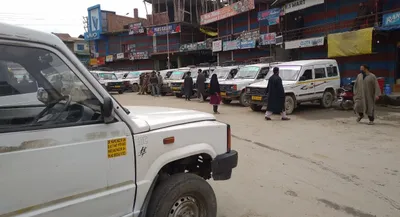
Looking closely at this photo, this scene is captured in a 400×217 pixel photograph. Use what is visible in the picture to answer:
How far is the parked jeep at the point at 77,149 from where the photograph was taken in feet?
6.00

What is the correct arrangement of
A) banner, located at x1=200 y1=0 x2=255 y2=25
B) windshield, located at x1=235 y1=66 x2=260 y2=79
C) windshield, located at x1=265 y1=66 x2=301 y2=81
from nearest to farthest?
windshield, located at x1=265 y1=66 x2=301 y2=81 → windshield, located at x1=235 y1=66 x2=260 y2=79 → banner, located at x1=200 y1=0 x2=255 y2=25

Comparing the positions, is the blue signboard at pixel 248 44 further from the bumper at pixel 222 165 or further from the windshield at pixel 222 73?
the bumper at pixel 222 165

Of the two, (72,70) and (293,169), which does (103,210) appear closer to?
(72,70)

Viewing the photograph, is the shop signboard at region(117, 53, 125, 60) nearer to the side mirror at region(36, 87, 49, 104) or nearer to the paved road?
the paved road

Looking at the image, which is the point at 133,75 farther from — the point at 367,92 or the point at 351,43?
the point at 367,92

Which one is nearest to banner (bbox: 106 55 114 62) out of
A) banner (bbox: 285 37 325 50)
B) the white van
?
banner (bbox: 285 37 325 50)

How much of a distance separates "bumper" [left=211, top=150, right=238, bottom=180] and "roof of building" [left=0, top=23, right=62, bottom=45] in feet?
5.73

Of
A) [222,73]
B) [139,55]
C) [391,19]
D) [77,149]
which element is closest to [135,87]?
[222,73]

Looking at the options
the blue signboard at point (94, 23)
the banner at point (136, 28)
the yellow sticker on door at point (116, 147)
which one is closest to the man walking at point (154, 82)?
the yellow sticker on door at point (116, 147)

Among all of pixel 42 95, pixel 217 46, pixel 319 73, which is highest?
pixel 217 46

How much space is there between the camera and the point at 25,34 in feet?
6.22

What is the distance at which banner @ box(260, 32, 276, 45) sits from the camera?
20297 millimetres

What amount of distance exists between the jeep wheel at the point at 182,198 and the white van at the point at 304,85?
27.0ft

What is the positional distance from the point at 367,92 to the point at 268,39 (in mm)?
12606
